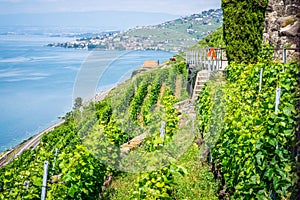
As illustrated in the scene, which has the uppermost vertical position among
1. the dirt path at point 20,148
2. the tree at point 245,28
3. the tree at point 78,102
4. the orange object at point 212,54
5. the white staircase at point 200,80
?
the tree at point 245,28

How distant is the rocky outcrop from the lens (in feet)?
36.5

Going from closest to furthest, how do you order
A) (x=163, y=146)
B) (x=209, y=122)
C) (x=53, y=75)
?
(x=163, y=146) < (x=209, y=122) < (x=53, y=75)

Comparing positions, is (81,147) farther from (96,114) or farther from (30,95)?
(30,95)

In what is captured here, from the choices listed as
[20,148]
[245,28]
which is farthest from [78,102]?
[20,148]

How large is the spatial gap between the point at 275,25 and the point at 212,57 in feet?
7.69

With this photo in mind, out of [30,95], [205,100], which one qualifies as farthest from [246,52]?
[30,95]

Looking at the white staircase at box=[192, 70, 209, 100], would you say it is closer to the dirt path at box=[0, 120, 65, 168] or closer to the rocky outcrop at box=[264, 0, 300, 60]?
the rocky outcrop at box=[264, 0, 300, 60]

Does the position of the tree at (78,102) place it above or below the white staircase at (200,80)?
above

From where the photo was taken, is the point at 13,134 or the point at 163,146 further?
the point at 13,134

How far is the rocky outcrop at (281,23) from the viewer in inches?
438

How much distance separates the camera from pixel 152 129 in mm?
6062

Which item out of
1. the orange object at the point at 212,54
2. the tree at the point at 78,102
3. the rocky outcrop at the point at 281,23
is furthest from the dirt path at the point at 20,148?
the tree at the point at 78,102

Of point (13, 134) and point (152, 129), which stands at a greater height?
point (152, 129)

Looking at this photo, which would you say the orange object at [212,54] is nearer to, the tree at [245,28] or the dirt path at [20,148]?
the tree at [245,28]
